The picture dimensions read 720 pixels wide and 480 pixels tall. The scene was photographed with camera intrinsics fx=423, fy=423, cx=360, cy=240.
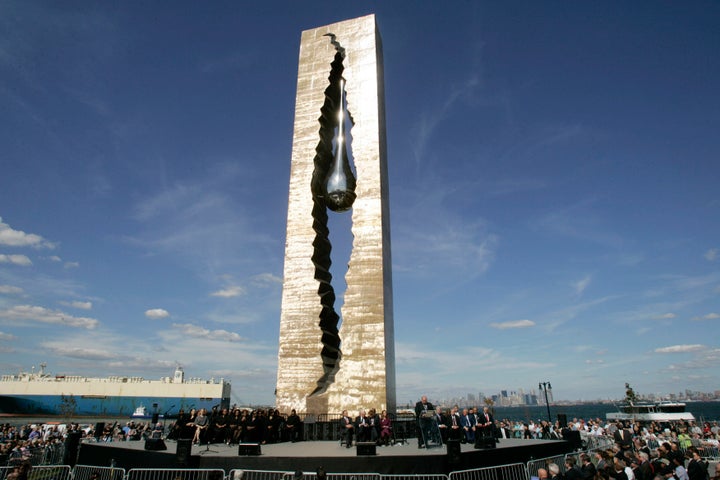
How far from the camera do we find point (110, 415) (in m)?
73.9

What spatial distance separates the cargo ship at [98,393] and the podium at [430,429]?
67.5 metres

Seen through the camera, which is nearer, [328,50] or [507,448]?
[507,448]

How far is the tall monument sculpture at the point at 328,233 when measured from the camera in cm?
1586

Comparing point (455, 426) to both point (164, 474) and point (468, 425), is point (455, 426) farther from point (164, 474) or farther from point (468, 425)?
point (164, 474)

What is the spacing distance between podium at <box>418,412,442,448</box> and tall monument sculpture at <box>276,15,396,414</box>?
384cm

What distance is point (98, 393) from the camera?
246 ft

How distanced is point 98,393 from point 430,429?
272 ft

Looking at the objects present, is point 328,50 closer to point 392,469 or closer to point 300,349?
point 300,349

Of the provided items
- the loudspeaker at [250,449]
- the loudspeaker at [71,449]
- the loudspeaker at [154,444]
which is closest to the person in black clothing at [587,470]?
the loudspeaker at [250,449]

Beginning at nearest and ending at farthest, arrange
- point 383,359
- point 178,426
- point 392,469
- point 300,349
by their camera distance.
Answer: point 392,469 < point 178,426 < point 383,359 < point 300,349

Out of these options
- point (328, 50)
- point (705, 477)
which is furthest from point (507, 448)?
point (328, 50)

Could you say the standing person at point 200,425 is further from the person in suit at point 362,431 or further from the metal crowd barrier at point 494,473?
the metal crowd barrier at point 494,473

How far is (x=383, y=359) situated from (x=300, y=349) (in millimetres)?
3372

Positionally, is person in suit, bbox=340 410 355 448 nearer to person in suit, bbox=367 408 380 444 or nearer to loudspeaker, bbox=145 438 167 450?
person in suit, bbox=367 408 380 444
